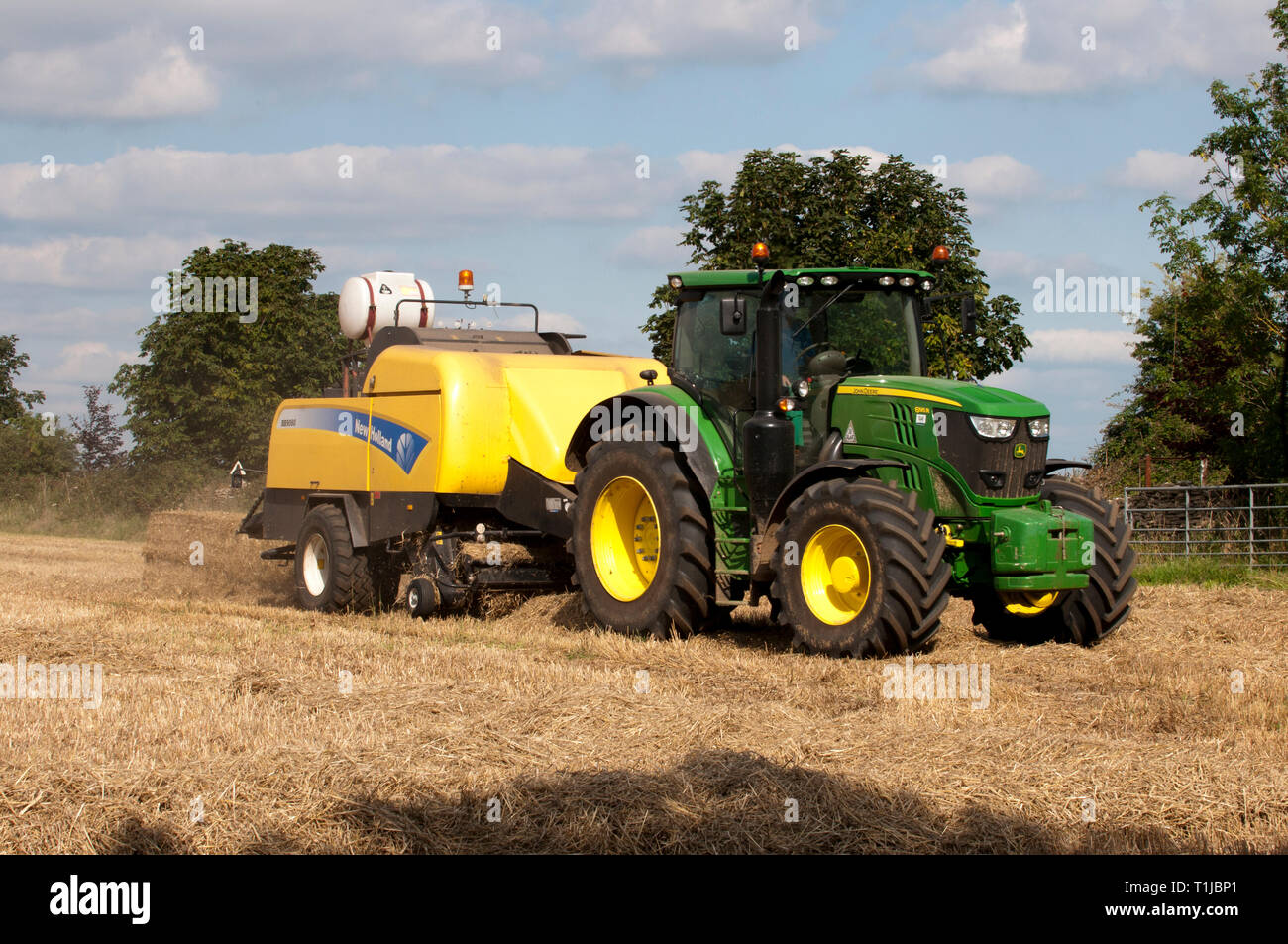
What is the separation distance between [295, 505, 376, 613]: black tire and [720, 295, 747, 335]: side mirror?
16.5ft

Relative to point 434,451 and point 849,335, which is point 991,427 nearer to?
point 849,335

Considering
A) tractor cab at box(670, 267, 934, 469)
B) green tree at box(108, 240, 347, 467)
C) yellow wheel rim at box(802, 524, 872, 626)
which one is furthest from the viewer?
green tree at box(108, 240, 347, 467)

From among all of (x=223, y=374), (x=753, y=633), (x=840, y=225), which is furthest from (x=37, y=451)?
(x=753, y=633)

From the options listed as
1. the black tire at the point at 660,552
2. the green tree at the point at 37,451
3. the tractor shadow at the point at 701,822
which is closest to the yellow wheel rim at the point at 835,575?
the black tire at the point at 660,552

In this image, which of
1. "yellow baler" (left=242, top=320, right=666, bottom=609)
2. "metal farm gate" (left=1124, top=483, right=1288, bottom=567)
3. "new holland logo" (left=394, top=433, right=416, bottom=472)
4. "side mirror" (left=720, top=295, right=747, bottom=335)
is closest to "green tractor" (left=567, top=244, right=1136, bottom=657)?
"side mirror" (left=720, top=295, right=747, bottom=335)

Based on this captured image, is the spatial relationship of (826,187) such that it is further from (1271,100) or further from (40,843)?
(40,843)

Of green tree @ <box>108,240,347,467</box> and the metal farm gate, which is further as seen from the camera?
green tree @ <box>108,240,347,467</box>

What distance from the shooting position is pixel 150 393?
3272 cm

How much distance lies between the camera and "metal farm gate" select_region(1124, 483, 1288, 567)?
1702 cm

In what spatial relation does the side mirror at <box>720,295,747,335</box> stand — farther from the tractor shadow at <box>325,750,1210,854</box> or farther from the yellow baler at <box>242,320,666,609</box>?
the tractor shadow at <box>325,750,1210,854</box>

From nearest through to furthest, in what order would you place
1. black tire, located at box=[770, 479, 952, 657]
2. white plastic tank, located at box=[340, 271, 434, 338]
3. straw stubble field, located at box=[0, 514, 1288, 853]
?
1. straw stubble field, located at box=[0, 514, 1288, 853]
2. black tire, located at box=[770, 479, 952, 657]
3. white plastic tank, located at box=[340, 271, 434, 338]

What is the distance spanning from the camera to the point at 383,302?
43.2 ft

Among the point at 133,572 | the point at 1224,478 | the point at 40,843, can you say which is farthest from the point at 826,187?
the point at 40,843
